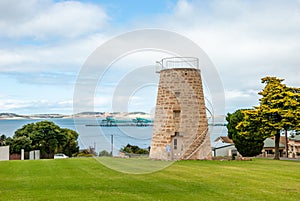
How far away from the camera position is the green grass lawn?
525 inches

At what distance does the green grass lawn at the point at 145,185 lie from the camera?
13.3 m

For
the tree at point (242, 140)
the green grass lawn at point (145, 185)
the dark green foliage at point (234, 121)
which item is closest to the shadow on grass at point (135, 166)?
the green grass lawn at point (145, 185)

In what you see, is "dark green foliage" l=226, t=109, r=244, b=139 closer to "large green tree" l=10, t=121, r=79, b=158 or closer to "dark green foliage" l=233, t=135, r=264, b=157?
"dark green foliage" l=233, t=135, r=264, b=157

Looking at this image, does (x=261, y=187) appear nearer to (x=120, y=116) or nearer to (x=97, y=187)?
(x=97, y=187)

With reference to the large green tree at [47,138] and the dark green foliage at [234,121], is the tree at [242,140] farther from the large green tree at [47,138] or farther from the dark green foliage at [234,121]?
the large green tree at [47,138]

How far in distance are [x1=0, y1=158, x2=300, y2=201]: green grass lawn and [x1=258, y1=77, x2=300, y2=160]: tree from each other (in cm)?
1296

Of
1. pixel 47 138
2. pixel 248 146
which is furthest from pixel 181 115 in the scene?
pixel 47 138

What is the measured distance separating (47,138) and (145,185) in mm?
38389

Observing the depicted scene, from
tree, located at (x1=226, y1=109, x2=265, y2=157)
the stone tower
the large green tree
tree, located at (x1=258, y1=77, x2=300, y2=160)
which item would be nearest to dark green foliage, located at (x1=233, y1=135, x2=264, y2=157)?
tree, located at (x1=226, y1=109, x2=265, y2=157)

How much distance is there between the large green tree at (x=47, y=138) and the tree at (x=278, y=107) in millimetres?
28847

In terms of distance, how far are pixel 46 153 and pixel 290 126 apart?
108 feet

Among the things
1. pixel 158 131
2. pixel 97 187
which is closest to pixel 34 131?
pixel 158 131

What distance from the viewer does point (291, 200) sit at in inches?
507

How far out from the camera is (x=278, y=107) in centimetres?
3378
